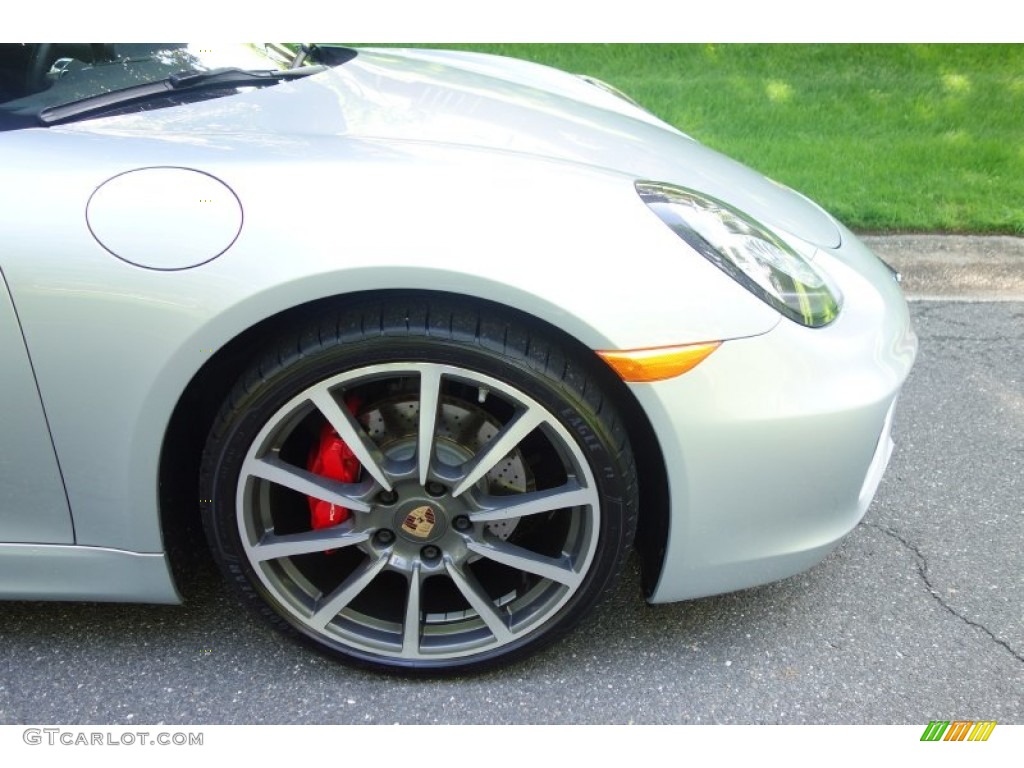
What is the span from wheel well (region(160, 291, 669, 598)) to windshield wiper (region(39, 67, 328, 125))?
57cm

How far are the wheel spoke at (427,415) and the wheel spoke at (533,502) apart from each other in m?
0.14

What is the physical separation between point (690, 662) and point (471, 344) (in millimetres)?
921

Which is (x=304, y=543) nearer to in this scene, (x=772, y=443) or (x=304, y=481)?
(x=304, y=481)

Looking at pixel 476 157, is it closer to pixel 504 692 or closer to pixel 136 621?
pixel 504 692

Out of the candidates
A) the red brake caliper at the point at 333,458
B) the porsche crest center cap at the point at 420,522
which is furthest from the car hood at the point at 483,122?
the porsche crest center cap at the point at 420,522

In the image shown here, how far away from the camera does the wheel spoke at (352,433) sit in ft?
5.49

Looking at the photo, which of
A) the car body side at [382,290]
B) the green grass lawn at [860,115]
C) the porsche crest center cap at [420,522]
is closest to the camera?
the car body side at [382,290]

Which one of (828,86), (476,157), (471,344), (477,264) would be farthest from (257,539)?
(828,86)

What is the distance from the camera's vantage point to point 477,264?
5.16ft

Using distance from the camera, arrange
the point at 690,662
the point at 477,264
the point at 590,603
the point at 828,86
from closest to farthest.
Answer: the point at 477,264 < the point at 590,603 < the point at 690,662 < the point at 828,86
